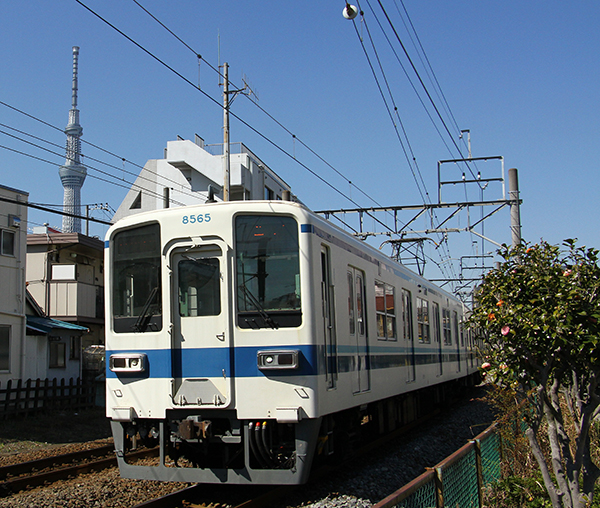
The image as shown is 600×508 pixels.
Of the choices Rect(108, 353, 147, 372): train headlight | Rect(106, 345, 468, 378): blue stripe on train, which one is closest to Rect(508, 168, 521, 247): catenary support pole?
Rect(106, 345, 468, 378): blue stripe on train

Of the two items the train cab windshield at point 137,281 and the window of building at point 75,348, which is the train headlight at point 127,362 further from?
the window of building at point 75,348

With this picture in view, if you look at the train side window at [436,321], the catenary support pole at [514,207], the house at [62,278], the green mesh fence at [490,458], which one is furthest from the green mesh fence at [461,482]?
the house at [62,278]

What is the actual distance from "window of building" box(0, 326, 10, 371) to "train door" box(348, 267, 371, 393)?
38.6 feet

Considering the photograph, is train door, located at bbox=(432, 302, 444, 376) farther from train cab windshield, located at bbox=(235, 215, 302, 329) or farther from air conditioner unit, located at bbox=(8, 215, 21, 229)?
air conditioner unit, located at bbox=(8, 215, 21, 229)

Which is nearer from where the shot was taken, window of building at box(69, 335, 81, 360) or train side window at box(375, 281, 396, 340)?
train side window at box(375, 281, 396, 340)

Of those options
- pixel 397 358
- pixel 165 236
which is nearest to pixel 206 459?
pixel 165 236

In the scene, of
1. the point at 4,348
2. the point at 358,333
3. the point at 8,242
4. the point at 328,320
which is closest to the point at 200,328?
the point at 328,320

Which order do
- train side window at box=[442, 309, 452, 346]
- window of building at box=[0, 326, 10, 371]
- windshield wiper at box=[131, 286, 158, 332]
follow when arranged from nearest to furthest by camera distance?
windshield wiper at box=[131, 286, 158, 332], train side window at box=[442, 309, 452, 346], window of building at box=[0, 326, 10, 371]

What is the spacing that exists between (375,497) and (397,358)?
331 cm

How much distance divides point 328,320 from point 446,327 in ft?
29.8

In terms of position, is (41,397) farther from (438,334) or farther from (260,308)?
(260,308)

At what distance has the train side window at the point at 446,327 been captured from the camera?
591 inches

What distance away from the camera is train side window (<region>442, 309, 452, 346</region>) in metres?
15.0

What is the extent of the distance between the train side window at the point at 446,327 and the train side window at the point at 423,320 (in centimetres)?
218
